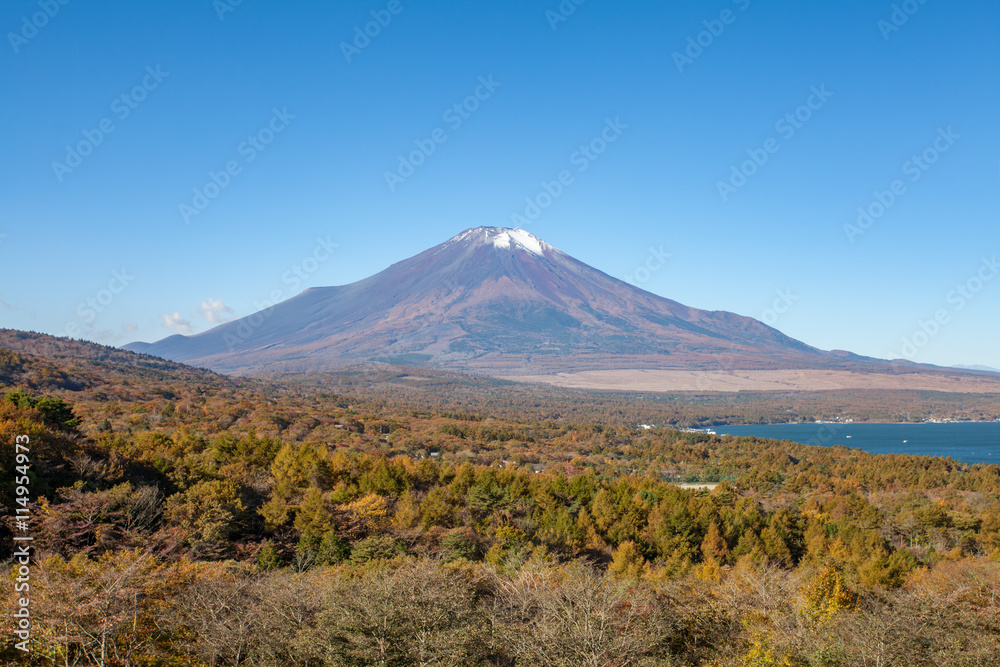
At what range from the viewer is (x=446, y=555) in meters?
20.5

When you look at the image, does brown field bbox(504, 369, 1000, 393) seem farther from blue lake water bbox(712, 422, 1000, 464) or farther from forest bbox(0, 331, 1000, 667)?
forest bbox(0, 331, 1000, 667)

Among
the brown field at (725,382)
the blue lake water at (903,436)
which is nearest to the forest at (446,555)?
the blue lake water at (903,436)

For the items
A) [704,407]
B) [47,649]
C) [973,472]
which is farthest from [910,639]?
[704,407]

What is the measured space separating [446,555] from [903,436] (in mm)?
113258

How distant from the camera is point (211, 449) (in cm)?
2892

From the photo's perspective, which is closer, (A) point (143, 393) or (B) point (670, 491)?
(B) point (670, 491)

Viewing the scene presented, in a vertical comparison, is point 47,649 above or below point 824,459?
above

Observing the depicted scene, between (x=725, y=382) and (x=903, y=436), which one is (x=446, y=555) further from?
(x=725, y=382)

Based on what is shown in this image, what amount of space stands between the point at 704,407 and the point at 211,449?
440ft

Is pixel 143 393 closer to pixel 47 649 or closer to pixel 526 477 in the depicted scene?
pixel 526 477

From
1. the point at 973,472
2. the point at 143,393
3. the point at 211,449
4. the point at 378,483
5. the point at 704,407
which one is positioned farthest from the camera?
the point at 704,407

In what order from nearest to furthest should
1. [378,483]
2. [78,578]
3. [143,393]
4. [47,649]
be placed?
[47,649]
[78,578]
[378,483]
[143,393]

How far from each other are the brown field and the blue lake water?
167ft

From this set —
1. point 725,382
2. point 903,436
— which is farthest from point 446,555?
point 725,382
